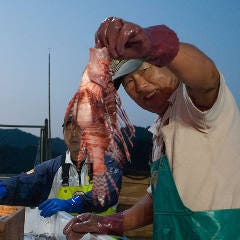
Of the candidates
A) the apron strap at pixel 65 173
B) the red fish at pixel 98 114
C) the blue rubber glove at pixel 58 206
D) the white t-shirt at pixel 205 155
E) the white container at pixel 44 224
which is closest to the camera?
the red fish at pixel 98 114

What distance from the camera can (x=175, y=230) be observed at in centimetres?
187

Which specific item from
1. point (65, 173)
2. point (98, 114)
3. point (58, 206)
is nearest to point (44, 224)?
point (58, 206)

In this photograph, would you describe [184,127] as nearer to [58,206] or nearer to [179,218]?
[179,218]

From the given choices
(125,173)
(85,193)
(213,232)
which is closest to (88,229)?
(213,232)

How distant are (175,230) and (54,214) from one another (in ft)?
7.38

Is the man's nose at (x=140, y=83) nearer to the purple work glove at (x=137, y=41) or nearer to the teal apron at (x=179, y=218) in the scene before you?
the teal apron at (x=179, y=218)

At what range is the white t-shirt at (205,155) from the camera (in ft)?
5.28

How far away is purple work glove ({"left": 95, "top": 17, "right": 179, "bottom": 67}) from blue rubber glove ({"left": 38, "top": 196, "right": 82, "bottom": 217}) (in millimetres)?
2952

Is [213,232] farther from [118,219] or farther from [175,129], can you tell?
[118,219]

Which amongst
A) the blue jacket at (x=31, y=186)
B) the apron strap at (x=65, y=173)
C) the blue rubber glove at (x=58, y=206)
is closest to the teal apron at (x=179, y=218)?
the blue rubber glove at (x=58, y=206)

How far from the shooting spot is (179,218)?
183 centimetres

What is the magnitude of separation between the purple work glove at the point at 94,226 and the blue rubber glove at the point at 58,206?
1.50 metres

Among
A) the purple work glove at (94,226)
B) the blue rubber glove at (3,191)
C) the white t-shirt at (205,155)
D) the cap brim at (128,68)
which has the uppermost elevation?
the cap brim at (128,68)

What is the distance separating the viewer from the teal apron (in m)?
1.70
